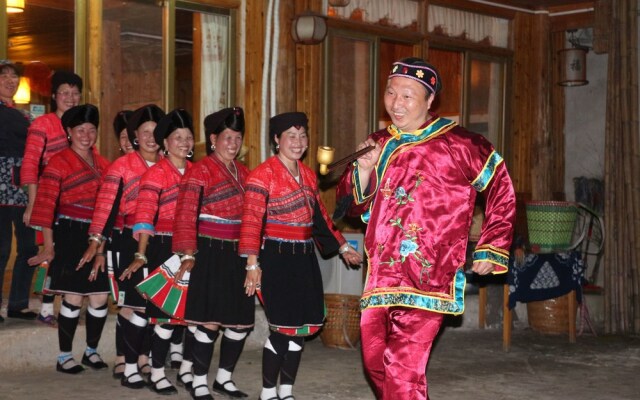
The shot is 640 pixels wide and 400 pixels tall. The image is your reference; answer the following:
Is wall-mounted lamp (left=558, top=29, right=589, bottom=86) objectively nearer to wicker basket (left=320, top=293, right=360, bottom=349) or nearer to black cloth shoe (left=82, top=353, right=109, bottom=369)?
wicker basket (left=320, top=293, right=360, bottom=349)

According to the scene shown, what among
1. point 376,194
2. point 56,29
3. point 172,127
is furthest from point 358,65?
point 376,194

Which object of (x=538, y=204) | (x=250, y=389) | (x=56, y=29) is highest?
(x=56, y=29)

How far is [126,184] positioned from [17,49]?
116 inches

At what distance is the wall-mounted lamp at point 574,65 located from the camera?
1205 cm

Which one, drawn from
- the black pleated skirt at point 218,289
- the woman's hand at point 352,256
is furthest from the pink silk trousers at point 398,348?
the black pleated skirt at point 218,289

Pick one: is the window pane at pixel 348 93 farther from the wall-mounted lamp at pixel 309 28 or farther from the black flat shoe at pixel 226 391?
the black flat shoe at pixel 226 391

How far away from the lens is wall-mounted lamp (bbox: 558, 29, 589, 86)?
12.1 meters

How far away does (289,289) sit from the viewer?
615 centimetres

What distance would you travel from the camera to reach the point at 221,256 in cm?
642

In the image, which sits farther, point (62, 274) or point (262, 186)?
point (62, 274)

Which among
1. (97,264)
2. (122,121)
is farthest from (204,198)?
(122,121)

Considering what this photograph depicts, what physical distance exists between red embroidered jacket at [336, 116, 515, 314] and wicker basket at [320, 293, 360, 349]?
3780 mm

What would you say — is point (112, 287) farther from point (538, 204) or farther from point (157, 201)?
point (538, 204)

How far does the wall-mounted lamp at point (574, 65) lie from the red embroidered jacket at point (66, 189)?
7.00 m
